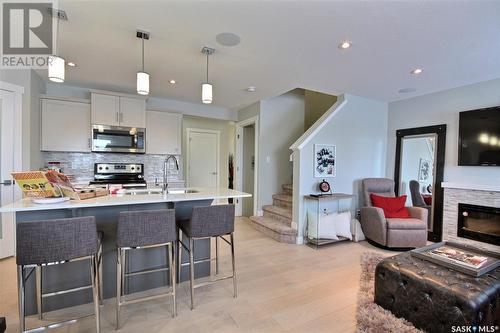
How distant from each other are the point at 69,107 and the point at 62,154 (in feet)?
2.54

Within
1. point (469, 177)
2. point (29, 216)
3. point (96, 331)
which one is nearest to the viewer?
point (96, 331)

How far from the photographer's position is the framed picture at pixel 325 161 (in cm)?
385

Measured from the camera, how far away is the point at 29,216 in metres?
1.84

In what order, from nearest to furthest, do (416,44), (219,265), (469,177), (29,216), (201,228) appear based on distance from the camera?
(29,216) < (201,228) < (416,44) < (219,265) < (469,177)

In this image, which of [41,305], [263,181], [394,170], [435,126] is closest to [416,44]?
[435,126]

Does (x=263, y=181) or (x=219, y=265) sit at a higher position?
(x=263, y=181)

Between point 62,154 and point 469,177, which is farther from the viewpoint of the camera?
point 62,154

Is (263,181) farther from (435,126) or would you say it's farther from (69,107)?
(69,107)

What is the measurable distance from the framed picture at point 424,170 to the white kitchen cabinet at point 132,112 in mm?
4909

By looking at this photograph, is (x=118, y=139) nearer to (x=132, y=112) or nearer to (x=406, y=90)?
(x=132, y=112)

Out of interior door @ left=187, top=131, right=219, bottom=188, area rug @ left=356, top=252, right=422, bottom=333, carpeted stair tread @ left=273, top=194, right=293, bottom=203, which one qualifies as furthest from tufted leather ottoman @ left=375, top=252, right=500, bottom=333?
interior door @ left=187, top=131, right=219, bottom=188

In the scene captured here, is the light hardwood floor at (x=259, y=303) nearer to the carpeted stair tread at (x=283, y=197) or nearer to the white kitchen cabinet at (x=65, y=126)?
the carpeted stair tread at (x=283, y=197)

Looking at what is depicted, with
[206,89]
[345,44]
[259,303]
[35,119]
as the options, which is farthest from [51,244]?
[345,44]

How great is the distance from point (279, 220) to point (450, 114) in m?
3.25
